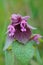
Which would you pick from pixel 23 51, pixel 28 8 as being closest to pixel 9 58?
pixel 23 51

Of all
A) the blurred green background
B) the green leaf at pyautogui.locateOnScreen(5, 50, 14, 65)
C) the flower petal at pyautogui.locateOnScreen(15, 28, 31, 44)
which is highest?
the blurred green background

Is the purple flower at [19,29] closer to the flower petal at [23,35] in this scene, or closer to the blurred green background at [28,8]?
the flower petal at [23,35]

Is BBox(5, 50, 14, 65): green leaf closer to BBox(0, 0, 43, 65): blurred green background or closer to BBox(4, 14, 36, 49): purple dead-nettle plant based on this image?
BBox(4, 14, 36, 49): purple dead-nettle plant

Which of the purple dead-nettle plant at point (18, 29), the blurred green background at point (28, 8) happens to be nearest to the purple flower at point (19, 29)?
the purple dead-nettle plant at point (18, 29)

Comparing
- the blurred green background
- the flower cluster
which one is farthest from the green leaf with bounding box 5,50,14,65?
the blurred green background

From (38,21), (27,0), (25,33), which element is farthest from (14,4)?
(25,33)

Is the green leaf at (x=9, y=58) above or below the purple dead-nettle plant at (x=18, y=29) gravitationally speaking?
below

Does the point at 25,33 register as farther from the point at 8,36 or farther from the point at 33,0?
the point at 33,0

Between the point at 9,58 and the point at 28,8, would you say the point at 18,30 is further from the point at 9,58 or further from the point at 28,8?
the point at 28,8
